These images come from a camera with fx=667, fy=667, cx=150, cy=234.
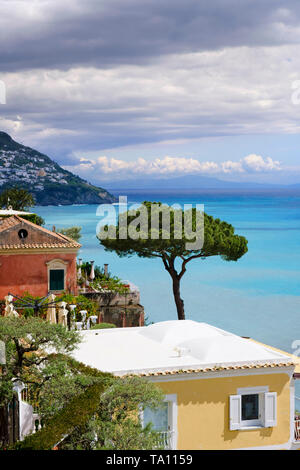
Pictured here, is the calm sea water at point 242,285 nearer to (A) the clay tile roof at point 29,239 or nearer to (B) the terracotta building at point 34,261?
(B) the terracotta building at point 34,261

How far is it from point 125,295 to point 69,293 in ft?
7.60

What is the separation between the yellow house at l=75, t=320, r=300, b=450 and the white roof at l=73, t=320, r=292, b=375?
0.07 feet

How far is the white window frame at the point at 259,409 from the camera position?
1436 cm

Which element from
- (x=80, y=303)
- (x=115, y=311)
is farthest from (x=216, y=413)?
(x=115, y=311)

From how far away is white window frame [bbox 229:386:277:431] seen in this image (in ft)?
47.1

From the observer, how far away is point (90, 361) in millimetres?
14391

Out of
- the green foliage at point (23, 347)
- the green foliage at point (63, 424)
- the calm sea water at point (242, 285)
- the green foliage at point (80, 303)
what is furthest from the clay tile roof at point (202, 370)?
the calm sea water at point (242, 285)

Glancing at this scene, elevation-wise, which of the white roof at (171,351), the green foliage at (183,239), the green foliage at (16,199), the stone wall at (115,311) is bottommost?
the white roof at (171,351)

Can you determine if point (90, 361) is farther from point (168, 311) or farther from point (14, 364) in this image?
point (168, 311)

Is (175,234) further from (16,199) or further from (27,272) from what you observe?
(16,199)

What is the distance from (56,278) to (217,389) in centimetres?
1421

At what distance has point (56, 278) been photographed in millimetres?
27391

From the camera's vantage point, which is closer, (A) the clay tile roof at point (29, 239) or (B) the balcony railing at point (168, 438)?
(B) the balcony railing at point (168, 438)
